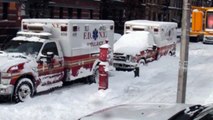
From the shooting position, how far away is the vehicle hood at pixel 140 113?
371 cm

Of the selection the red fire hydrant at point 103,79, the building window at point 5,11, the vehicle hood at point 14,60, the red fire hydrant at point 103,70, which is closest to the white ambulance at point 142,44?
the red fire hydrant at point 103,70

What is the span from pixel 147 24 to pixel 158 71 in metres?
5.15

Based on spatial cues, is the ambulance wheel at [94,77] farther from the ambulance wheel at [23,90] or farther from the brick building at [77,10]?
the brick building at [77,10]

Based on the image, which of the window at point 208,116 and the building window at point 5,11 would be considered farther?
the building window at point 5,11

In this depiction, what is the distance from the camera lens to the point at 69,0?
1556 inches

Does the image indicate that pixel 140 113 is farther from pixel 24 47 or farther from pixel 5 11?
pixel 5 11

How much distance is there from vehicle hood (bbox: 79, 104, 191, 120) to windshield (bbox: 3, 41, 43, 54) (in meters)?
8.90

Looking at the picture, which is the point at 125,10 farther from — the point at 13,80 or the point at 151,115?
the point at 151,115

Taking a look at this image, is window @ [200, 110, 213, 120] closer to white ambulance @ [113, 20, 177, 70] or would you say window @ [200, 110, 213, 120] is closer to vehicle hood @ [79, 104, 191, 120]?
vehicle hood @ [79, 104, 191, 120]

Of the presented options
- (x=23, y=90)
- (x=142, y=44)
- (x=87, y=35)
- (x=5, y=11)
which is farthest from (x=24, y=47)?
(x=5, y=11)

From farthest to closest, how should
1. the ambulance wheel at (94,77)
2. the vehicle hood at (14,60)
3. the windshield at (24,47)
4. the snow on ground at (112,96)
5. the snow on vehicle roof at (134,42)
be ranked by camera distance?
the snow on vehicle roof at (134,42) < the ambulance wheel at (94,77) < the windshield at (24,47) < the vehicle hood at (14,60) < the snow on ground at (112,96)

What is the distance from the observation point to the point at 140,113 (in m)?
3.90

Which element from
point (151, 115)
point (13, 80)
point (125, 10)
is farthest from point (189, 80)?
point (125, 10)

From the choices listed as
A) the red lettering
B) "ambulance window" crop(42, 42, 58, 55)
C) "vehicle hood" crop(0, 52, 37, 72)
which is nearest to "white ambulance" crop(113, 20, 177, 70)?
the red lettering
